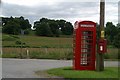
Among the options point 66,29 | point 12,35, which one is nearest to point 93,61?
point 12,35

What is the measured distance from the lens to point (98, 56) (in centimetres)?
1597

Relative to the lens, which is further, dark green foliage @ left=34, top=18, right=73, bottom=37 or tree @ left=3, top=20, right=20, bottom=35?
dark green foliage @ left=34, top=18, right=73, bottom=37

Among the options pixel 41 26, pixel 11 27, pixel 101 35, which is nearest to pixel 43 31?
pixel 41 26

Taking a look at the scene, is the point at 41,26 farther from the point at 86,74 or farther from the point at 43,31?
the point at 86,74

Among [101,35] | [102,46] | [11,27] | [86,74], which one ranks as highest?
[11,27]

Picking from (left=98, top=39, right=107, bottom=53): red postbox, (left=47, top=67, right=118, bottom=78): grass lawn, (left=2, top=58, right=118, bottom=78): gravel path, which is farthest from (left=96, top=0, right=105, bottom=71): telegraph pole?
(left=2, top=58, right=118, bottom=78): gravel path

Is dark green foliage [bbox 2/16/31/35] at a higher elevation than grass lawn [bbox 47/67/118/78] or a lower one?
higher

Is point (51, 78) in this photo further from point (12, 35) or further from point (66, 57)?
point (12, 35)

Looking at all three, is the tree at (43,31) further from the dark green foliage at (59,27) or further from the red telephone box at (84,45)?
the red telephone box at (84,45)

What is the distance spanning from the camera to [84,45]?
54.5ft

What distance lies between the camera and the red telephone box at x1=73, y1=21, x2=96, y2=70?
16.4 m

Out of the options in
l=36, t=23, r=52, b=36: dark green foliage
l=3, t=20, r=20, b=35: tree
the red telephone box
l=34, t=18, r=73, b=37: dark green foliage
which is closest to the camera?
the red telephone box

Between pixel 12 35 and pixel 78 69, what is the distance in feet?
140

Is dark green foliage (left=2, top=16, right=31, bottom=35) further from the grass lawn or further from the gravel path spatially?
the grass lawn
